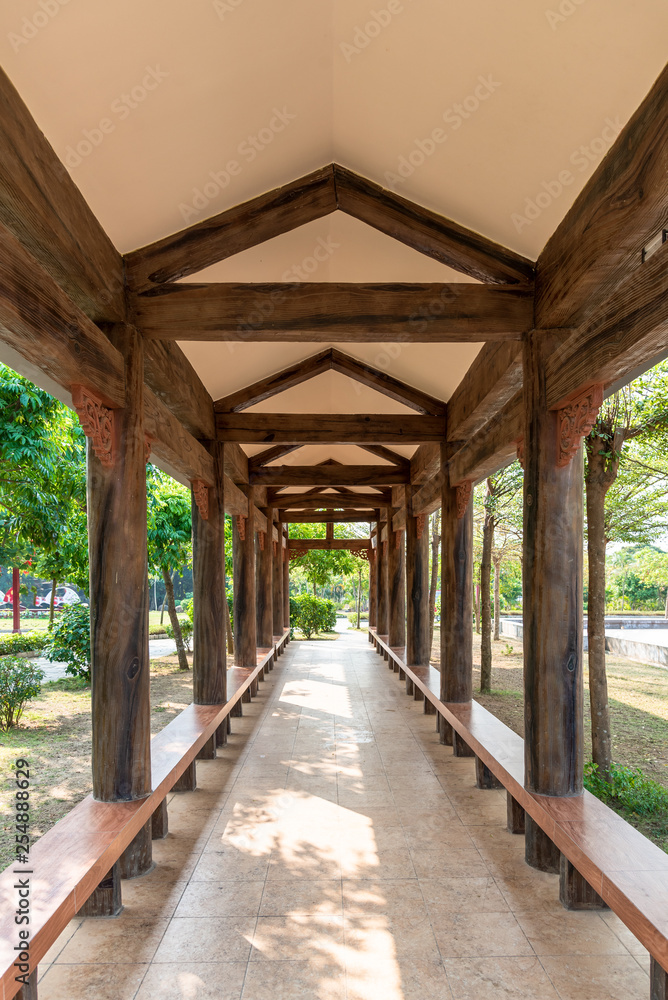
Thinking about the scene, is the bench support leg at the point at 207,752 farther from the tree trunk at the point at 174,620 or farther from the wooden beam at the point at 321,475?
the tree trunk at the point at 174,620

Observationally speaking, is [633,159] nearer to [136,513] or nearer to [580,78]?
[580,78]

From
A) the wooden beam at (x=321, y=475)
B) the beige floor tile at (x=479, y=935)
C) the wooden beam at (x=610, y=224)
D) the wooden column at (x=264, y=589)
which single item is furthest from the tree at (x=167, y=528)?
the beige floor tile at (x=479, y=935)

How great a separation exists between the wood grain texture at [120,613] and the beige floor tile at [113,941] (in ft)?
1.77

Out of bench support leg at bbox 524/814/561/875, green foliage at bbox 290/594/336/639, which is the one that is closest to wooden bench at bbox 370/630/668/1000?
bench support leg at bbox 524/814/561/875

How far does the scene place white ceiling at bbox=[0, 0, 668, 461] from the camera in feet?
7.09

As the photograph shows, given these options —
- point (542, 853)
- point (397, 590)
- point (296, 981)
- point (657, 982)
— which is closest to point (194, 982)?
point (296, 981)

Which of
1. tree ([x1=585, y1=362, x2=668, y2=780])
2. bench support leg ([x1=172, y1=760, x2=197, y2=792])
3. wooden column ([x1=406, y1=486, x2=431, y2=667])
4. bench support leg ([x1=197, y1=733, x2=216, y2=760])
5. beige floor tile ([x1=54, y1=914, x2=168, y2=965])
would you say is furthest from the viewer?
wooden column ([x1=406, y1=486, x2=431, y2=667])

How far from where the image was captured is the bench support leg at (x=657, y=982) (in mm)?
2295

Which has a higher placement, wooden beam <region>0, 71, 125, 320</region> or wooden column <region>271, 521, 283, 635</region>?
wooden beam <region>0, 71, 125, 320</region>

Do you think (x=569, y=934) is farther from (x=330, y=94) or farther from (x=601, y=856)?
(x=330, y=94)

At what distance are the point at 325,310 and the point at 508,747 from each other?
3044mm

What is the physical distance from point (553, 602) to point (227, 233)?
2573 mm

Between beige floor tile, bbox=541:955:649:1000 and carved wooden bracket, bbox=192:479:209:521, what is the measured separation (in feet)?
13.6

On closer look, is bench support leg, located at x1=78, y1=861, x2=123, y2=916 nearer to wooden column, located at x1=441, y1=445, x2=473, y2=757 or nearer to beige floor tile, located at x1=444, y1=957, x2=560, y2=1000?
beige floor tile, located at x1=444, y1=957, x2=560, y2=1000
